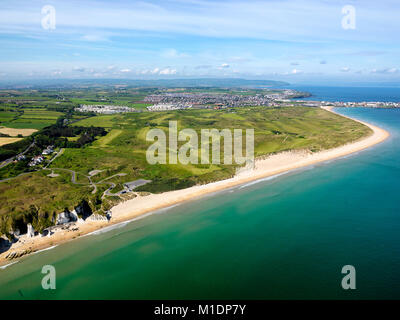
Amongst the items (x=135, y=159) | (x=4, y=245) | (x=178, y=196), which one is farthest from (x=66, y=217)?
(x=135, y=159)

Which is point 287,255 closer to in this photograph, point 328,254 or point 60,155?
point 328,254

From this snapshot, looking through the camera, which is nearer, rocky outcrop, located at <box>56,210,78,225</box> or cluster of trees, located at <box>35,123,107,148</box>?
rocky outcrop, located at <box>56,210,78,225</box>

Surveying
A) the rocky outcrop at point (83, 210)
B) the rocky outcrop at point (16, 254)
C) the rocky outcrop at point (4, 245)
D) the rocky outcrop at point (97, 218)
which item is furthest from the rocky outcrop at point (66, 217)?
the rocky outcrop at point (4, 245)

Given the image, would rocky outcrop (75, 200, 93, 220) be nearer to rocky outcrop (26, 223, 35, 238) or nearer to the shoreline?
the shoreline

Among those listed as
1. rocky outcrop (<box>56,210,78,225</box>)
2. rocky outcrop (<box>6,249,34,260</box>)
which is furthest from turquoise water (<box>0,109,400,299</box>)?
rocky outcrop (<box>56,210,78,225</box>)

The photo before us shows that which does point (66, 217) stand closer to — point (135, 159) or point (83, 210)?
point (83, 210)

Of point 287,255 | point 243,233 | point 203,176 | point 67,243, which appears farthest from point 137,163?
point 287,255

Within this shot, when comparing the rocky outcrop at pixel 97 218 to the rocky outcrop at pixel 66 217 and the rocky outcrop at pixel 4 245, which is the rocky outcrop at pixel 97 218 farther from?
the rocky outcrop at pixel 4 245
